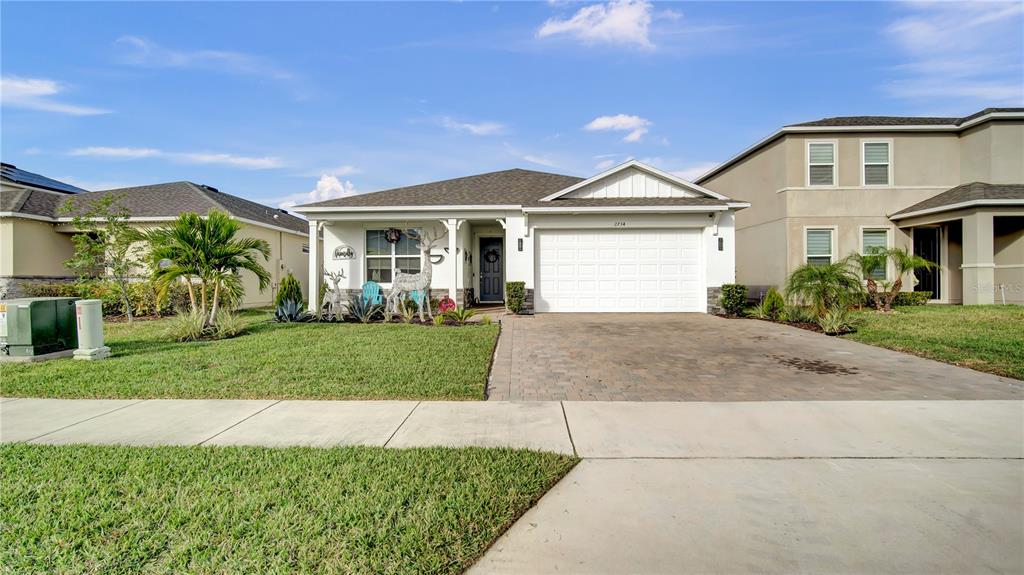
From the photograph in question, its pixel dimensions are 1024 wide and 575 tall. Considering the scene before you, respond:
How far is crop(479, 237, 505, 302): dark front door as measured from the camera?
56.1ft

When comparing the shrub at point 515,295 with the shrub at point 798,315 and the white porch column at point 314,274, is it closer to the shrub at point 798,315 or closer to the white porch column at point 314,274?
the white porch column at point 314,274

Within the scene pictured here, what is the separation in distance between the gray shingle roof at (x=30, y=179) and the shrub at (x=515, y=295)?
23.6 metres

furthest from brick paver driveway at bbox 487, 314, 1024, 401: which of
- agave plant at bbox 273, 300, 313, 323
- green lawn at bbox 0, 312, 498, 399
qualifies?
agave plant at bbox 273, 300, 313, 323

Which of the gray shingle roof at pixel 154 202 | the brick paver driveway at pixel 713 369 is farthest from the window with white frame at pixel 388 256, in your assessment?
the brick paver driveway at pixel 713 369

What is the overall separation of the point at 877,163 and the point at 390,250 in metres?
16.7

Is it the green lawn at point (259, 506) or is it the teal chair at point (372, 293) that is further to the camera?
the teal chair at point (372, 293)

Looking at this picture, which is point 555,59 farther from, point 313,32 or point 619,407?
point 619,407

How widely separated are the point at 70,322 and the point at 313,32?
845cm

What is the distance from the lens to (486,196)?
14.9m

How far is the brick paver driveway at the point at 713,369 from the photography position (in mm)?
5660

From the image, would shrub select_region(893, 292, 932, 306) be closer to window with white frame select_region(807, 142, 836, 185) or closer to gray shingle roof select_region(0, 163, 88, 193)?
window with white frame select_region(807, 142, 836, 185)

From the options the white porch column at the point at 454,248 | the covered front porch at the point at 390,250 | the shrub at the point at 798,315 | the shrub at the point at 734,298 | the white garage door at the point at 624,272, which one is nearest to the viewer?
the shrub at the point at 798,315

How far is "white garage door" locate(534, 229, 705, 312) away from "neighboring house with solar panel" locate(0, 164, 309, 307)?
11.0 m

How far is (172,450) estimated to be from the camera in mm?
3811
